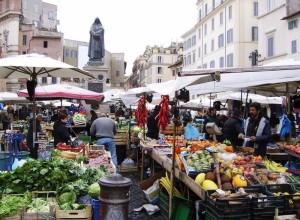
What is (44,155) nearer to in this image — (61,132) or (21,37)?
(61,132)

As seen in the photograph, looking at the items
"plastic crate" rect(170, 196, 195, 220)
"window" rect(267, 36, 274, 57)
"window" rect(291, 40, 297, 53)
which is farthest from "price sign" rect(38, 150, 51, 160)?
"window" rect(267, 36, 274, 57)

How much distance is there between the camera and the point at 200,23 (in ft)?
175

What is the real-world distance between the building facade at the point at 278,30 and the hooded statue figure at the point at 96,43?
1282 centimetres

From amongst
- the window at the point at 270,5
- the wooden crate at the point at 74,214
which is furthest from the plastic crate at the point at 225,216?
the window at the point at 270,5

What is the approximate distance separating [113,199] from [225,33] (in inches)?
1644

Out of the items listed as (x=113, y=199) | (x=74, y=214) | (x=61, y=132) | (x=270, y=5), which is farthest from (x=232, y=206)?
(x=270, y=5)

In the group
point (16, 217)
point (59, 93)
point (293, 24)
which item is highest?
point (293, 24)

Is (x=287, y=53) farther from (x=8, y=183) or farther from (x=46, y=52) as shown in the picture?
(x=46, y=52)

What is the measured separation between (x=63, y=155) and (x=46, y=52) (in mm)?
59732

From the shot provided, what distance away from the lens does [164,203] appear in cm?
689

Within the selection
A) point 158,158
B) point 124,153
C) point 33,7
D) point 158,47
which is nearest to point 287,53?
point 124,153

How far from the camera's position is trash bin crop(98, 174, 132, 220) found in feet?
14.0

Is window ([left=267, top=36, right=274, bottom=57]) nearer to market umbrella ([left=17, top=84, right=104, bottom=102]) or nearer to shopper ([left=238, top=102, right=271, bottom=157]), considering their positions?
market umbrella ([left=17, top=84, right=104, bottom=102])

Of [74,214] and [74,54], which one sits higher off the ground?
[74,54]
